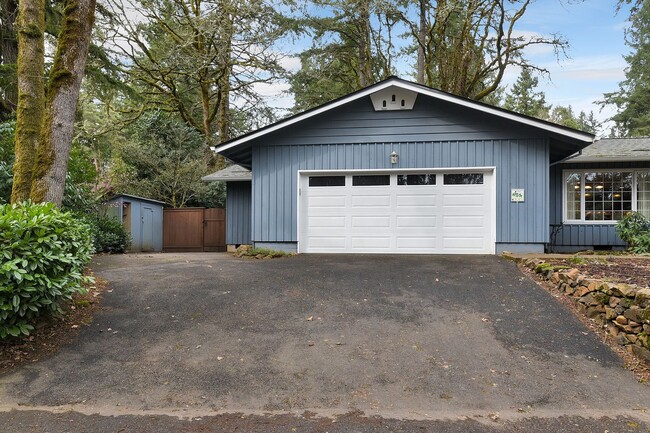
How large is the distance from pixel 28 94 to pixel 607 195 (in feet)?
41.3

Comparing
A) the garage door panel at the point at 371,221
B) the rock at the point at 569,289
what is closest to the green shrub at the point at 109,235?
the garage door panel at the point at 371,221

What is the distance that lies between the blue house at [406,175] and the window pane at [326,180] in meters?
0.02

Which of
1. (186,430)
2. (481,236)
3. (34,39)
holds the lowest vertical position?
(186,430)

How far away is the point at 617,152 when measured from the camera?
9.78 meters

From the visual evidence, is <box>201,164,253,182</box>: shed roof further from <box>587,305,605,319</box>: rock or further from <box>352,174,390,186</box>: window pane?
<box>587,305,605,319</box>: rock

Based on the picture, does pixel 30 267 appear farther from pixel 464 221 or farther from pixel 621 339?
pixel 464 221

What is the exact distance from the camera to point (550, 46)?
576 inches

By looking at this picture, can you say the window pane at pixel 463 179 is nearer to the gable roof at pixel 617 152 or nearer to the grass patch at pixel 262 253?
the gable roof at pixel 617 152

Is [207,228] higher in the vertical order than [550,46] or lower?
lower

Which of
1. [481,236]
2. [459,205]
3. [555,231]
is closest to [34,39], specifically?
[459,205]

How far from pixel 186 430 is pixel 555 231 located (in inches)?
404

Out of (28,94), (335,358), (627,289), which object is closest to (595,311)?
(627,289)

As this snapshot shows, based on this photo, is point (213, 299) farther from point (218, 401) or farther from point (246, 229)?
point (246, 229)

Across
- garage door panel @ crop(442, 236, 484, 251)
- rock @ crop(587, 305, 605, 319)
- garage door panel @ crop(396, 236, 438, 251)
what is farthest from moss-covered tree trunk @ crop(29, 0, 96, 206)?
garage door panel @ crop(442, 236, 484, 251)
